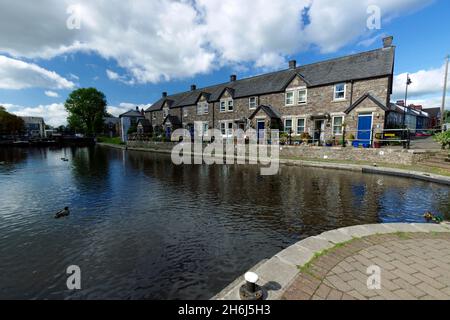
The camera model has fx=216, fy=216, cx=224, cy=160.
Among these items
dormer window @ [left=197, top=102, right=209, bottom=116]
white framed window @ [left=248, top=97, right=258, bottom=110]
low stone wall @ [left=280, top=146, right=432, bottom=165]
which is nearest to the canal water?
low stone wall @ [left=280, top=146, right=432, bottom=165]

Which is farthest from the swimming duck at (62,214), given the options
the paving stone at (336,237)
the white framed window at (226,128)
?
the white framed window at (226,128)

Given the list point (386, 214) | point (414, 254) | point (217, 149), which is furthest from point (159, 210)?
point (217, 149)

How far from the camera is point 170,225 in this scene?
6.18 meters

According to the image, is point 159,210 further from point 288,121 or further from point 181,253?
point 288,121

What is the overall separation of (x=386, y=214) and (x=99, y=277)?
7666 mm

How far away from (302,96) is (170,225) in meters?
21.9

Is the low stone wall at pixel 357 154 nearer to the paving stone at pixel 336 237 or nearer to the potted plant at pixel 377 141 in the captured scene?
the potted plant at pixel 377 141

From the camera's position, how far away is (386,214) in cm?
654

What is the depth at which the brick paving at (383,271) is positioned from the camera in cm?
281

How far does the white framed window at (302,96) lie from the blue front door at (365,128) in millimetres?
6106
